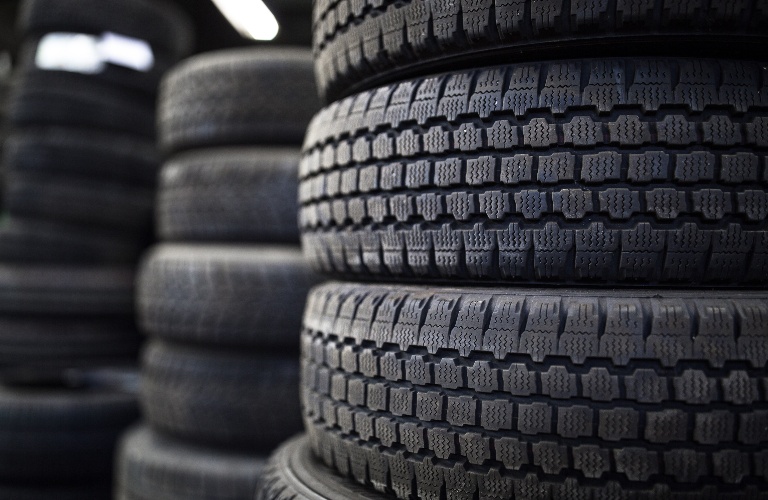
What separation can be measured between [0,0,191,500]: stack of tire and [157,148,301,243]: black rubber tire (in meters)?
0.96

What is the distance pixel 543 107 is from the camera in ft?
2.68

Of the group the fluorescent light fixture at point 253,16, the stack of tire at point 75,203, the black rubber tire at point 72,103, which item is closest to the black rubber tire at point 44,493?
the stack of tire at point 75,203

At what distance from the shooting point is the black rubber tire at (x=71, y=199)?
2.60m

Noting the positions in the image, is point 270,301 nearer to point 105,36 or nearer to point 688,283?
point 688,283

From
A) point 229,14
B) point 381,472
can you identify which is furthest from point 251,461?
point 229,14

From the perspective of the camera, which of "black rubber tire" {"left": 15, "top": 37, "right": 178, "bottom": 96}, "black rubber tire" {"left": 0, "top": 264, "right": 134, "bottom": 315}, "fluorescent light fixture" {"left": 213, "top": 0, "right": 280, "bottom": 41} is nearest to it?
"black rubber tire" {"left": 0, "top": 264, "right": 134, "bottom": 315}

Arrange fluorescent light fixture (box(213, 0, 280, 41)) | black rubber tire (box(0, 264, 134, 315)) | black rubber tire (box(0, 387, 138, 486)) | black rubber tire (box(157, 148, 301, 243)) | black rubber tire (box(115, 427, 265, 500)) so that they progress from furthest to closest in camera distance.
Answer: fluorescent light fixture (box(213, 0, 280, 41))
black rubber tire (box(0, 264, 134, 315))
black rubber tire (box(0, 387, 138, 486))
black rubber tire (box(157, 148, 301, 243))
black rubber tire (box(115, 427, 265, 500))

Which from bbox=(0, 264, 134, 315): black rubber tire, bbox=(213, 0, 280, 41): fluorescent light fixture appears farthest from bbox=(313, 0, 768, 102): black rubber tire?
bbox=(213, 0, 280, 41): fluorescent light fixture

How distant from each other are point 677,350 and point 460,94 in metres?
0.40

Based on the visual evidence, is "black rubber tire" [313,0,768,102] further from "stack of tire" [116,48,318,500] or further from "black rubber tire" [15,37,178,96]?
"black rubber tire" [15,37,178,96]

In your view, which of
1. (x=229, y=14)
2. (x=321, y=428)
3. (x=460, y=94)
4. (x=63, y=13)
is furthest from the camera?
(x=229, y=14)

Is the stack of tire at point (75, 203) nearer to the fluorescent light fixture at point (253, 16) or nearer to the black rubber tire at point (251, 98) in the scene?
the fluorescent light fixture at point (253, 16)

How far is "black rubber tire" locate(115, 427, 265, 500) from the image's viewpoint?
1.64 meters

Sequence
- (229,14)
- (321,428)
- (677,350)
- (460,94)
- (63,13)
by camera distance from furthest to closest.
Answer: (229,14)
(63,13)
(321,428)
(460,94)
(677,350)
